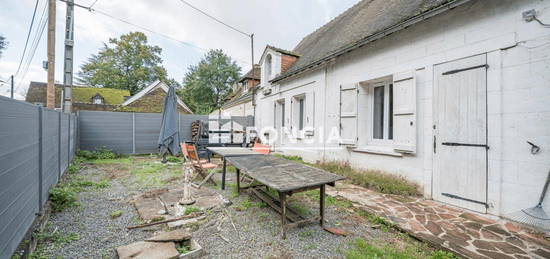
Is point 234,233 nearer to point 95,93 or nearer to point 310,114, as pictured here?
point 310,114

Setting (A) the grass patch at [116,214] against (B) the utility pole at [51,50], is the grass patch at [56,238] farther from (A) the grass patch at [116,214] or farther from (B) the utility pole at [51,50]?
(B) the utility pole at [51,50]

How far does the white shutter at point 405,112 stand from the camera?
418 cm

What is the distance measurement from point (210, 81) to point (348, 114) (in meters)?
26.5

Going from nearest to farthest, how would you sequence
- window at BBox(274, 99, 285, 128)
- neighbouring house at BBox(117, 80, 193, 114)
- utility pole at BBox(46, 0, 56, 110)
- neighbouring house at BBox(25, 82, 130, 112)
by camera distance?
utility pole at BBox(46, 0, 56, 110), window at BBox(274, 99, 285, 128), neighbouring house at BBox(117, 80, 193, 114), neighbouring house at BBox(25, 82, 130, 112)

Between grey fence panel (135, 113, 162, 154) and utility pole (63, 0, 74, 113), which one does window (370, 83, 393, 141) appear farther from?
utility pole (63, 0, 74, 113)

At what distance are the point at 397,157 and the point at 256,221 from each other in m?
3.33

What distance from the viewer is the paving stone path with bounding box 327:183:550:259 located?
2.30 m

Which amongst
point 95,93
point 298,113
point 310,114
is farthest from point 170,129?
point 95,93

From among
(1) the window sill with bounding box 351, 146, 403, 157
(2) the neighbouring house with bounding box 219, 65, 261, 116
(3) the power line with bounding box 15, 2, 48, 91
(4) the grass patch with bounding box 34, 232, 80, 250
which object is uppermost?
(3) the power line with bounding box 15, 2, 48, 91

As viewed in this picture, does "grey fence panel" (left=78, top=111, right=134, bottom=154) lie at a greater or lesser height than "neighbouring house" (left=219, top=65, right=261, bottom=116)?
lesser

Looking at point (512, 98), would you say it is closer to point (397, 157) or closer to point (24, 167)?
point (397, 157)

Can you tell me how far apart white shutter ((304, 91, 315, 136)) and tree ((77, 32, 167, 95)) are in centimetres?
2844

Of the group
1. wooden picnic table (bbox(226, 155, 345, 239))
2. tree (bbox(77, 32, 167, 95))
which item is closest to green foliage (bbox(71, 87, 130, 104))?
tree (bbox(77, 32, 167, 95))

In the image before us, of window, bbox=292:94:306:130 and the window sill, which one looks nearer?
the window sill
